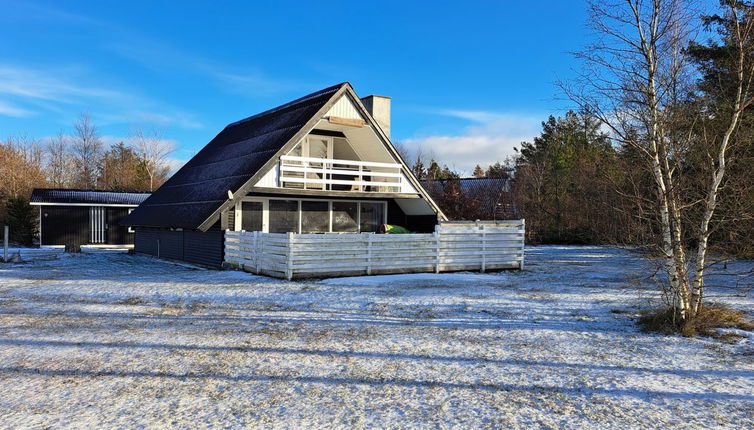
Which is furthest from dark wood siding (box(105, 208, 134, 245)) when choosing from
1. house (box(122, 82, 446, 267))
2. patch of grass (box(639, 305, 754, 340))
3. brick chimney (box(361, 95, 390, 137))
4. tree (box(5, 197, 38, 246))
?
patch of grass (box(639, 305, 754, 340))

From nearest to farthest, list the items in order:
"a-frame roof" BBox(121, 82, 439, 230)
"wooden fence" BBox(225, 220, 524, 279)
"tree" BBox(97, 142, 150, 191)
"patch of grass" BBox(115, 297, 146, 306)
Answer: "patch of grass" BBox(115, 297, 146, 306) → "wooden fence" BBox(225, 220, 524, 279) → "a-frame roof" BBox(121, 82, 439, 230) → "tree" BBox(97, 142, 150, 191)

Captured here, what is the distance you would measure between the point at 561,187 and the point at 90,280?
30518 mm

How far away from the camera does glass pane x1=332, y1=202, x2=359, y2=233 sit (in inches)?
765

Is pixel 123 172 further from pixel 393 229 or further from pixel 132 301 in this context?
pixel 132 301

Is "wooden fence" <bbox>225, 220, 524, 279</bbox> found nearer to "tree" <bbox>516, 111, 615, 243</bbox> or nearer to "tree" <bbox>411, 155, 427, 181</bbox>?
"tree" <bbox>516, 111, 615, 243</bbox>

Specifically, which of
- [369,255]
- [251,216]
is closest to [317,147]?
[251,216]

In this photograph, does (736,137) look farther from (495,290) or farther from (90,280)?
(90,280)

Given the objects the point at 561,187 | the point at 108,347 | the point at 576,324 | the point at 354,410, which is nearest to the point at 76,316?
the point at 108,347

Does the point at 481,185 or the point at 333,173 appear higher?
the point at 481,185

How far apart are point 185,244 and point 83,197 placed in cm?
1320

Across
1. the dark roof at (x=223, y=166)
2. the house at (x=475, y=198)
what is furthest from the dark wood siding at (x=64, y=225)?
the house at (x=475, y=198)

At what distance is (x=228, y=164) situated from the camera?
18.7 meters

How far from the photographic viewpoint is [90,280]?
43.2 ft

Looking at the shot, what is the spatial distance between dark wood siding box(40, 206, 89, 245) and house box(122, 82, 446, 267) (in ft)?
24.6
